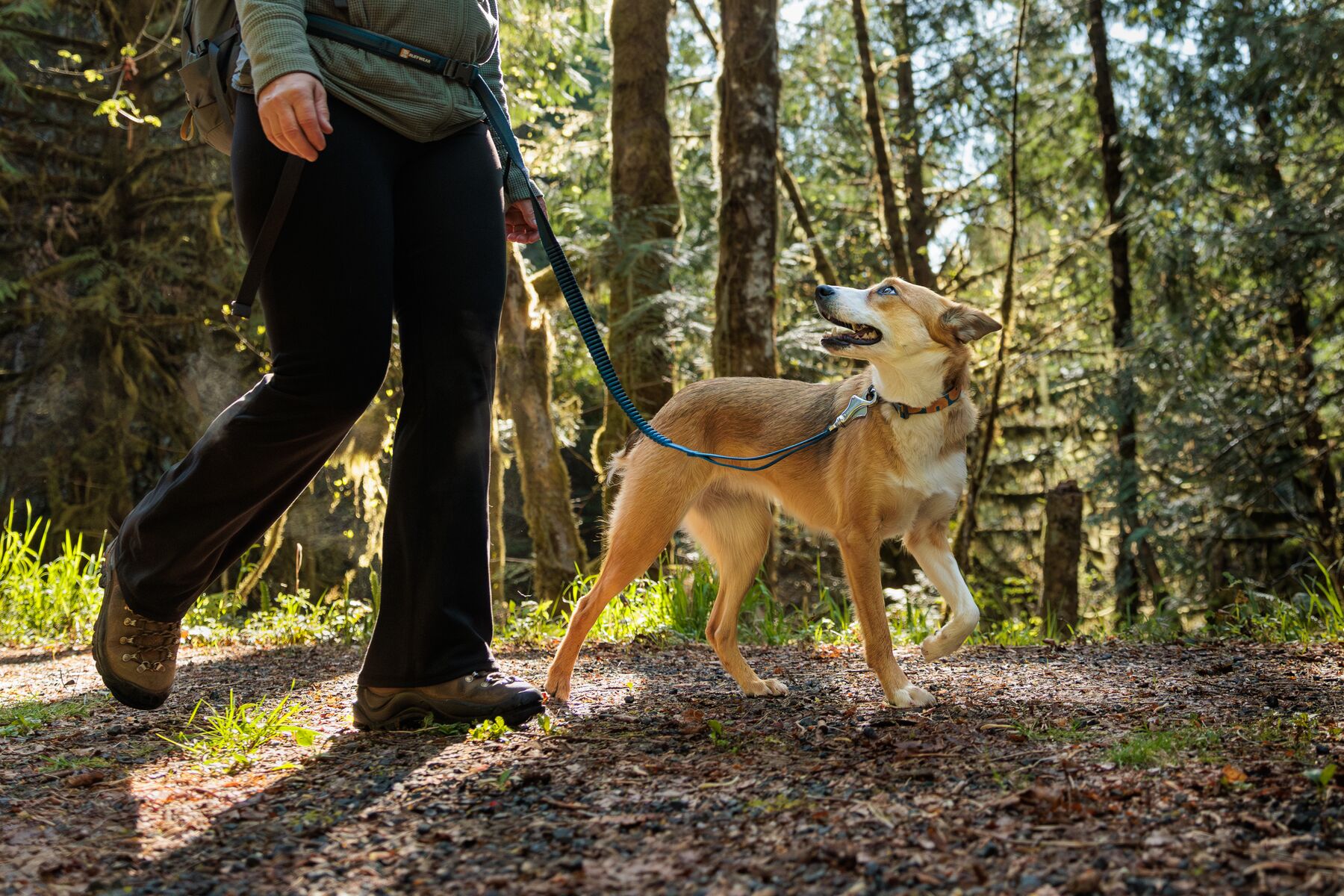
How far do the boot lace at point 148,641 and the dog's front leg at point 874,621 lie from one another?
215 centimetres

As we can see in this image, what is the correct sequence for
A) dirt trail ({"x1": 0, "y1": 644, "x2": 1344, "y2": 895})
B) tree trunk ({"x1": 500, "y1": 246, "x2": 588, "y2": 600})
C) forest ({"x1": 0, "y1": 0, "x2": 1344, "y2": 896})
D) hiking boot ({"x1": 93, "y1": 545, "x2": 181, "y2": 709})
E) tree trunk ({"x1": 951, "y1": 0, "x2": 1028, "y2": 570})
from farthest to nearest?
1. tree trunk ({"x1": 951, "y1": 0, "x2": 1028, "y2": 570})
2. tree trunk ({"x1": 500, "y1": 246, "x2": 588, "y2": 600})
3. hiking boot ({"x1": 93, "y1": 545, "x2": 181, "y2": 709})
4. forest ({"x1": 0, "y1": 0, "x2": 1344, "y2": 896})
5. dirt trail ({"x1": 0, "y1": 644, "x2": 1344, "y2": 895})

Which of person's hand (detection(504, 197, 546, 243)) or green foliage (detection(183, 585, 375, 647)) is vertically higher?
person's hand (detection(504, 197, 546, 243))

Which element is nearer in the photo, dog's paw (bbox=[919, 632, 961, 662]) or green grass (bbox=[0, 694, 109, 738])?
green grass (bbox=[0, 694, 109, 738])

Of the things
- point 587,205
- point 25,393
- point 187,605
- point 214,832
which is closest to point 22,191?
point 25,393

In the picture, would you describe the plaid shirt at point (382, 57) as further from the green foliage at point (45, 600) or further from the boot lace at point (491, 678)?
the green foliage at point (45, 600)

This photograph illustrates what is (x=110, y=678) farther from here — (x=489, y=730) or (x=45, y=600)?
(x=45, y=600)

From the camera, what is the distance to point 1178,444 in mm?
9250

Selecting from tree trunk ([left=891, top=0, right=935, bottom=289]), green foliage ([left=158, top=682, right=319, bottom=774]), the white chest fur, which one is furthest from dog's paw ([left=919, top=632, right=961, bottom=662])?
tree trunk ([left=891, top=0, right=935, bottom=289])

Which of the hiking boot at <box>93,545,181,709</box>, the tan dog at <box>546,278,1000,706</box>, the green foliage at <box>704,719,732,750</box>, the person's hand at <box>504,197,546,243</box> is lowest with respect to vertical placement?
the green foliage at <box>704,719,732,750</box>

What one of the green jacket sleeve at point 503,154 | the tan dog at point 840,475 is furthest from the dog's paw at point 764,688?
the green jacket sleeve at point 503,154

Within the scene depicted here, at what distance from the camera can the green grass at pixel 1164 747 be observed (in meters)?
2.37

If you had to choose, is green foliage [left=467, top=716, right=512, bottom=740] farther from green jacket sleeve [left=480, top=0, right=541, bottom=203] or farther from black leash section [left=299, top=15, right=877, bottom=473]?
green jacket sleeve [left=480, top=0, right=541, bottom=203]

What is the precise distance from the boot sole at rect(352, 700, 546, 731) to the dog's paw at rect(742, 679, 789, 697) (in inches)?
40.0

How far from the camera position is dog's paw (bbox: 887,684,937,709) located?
335 cm
